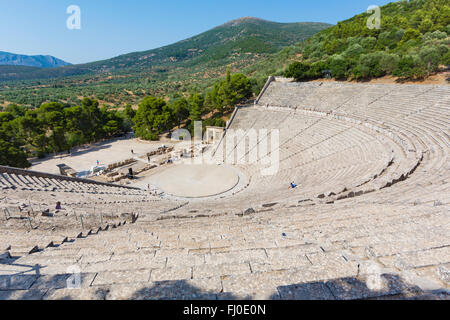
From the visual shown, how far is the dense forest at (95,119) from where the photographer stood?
25.6m

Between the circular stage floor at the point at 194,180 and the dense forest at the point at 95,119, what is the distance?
10.2 m

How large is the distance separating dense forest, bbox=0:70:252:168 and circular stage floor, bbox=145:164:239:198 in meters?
10.2

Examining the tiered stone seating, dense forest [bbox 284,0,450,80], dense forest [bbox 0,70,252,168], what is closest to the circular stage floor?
the tiered stone seating

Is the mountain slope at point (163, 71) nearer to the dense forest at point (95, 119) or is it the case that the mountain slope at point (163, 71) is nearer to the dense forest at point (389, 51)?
the dense forest at point (95, 119)

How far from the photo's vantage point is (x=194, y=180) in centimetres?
1920

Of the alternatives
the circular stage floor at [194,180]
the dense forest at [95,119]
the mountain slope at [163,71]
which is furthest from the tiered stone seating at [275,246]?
the mountain slope at [163,71]

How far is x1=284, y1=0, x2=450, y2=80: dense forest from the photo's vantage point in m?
22.5

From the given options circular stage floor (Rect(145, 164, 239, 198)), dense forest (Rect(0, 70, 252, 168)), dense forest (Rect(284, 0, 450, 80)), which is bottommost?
circular stage floor (Rect(145, 164, 239, 198))

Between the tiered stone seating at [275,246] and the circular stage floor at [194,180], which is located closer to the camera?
the tiered stone seating at [275,246]

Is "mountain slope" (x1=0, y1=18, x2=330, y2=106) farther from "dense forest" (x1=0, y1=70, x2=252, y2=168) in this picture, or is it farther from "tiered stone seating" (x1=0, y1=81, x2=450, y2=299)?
"tiered stone seating" (x1=0, y1=81, x2=450, y2=299)

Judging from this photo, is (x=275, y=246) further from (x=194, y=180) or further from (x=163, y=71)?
(x=163, y=71)

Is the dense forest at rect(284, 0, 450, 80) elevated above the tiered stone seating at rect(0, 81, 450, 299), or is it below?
above

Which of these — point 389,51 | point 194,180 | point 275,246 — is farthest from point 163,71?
Answer: point 275,246

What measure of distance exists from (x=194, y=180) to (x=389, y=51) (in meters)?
31.3
